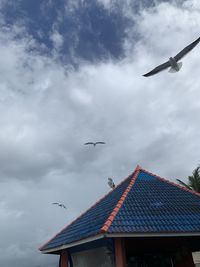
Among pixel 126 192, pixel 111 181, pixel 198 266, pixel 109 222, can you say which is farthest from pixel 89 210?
pixel 111 181

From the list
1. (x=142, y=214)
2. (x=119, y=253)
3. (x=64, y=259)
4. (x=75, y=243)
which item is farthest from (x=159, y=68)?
(x=64, y=259)

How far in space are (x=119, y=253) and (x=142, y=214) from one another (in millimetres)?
2012

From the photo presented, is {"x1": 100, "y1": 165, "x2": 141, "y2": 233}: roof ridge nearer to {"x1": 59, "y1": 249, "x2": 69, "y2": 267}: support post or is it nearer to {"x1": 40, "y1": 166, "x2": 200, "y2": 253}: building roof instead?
{"x1": 40, "y1": 166, "x2": 200, "y2": 253}: building roof

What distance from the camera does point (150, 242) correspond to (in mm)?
14211

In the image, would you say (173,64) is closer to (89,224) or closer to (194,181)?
(89,224)

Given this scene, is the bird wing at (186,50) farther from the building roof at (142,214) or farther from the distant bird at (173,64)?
the building roof at (142,214)

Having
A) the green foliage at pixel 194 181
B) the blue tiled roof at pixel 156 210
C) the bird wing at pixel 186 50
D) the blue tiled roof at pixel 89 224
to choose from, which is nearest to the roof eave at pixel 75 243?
the blue tiled roof at pixel 89 224

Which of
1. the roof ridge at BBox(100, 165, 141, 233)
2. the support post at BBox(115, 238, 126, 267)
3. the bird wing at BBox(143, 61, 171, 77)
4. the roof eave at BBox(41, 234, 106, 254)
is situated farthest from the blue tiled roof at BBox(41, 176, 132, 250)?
the bird wing at BBox(143, 61, 171, 77)

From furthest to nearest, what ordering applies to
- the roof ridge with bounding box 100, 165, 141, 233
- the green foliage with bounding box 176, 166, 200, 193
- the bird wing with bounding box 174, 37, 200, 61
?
the green foliage with bounding box 176, 166, 200, 193 → the roof ridge with bounding box 100, 165, 141, 233 → the bird wing with bounding box 174, 37, 200, 61

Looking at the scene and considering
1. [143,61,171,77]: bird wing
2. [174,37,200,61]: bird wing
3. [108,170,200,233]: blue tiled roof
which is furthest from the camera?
[108,170,200,233]: blue tiled roof

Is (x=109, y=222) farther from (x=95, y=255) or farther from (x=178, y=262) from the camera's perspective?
(x=178, y=262)

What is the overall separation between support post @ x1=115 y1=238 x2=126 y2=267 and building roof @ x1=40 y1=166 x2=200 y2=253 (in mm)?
573

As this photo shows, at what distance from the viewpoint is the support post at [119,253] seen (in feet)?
38.9

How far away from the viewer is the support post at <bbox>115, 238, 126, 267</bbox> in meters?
11.9
